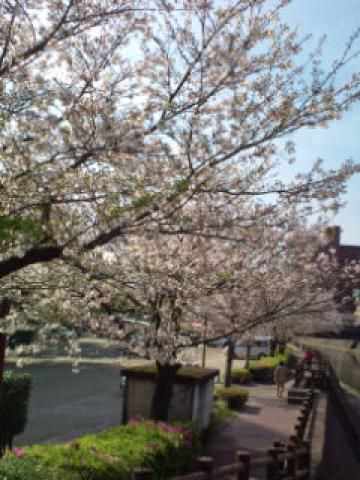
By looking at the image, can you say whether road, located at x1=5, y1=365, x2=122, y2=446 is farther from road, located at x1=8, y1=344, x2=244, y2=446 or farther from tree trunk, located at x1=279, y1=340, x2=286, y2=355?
tree trunk, located at x1=279, y1=340, x2=286, y2=355

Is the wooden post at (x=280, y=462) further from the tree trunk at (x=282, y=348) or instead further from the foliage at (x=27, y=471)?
the tree trunk at (x=282, y=348)

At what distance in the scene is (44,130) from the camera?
5719 mm

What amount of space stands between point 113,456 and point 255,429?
9.95 metres

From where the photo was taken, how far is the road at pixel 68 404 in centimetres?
1730

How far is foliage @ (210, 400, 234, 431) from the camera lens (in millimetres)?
17938

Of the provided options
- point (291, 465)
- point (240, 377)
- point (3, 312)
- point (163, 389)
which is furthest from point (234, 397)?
point (3, 312)

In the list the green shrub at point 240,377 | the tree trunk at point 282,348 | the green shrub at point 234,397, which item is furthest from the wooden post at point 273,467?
the tree trunk at point 282,348

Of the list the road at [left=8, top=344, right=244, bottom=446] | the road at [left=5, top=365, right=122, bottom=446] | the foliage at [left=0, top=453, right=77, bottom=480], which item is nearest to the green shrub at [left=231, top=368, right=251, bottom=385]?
the road at [left=8, top=344, right=244, bottom=446]

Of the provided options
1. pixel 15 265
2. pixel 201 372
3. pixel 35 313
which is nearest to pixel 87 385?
pixel 201 372

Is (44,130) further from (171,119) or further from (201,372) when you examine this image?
(201,372)

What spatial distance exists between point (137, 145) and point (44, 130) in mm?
965

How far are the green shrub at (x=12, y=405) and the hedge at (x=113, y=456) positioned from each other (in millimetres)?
3385

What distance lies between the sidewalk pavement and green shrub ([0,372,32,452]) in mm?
4826

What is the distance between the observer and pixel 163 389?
12961 mm
